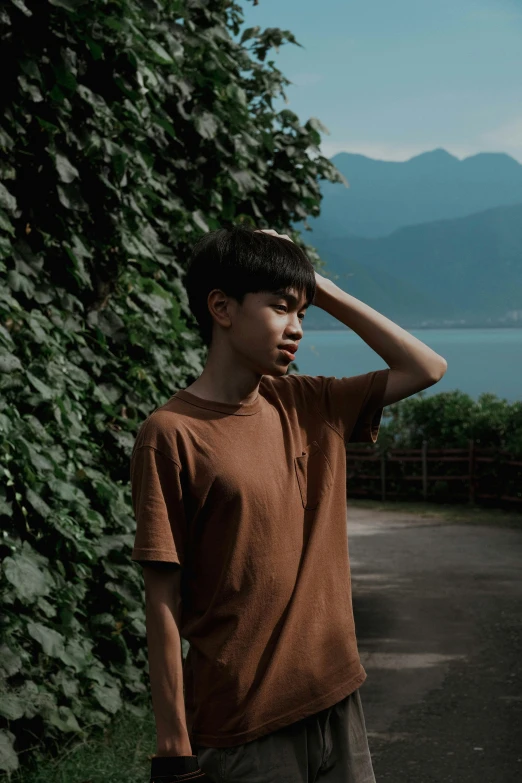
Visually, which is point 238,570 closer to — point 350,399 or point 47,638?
point 350,399

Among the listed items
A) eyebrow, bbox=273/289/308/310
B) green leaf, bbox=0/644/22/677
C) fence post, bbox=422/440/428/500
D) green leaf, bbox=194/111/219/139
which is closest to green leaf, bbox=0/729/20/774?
green leaf, bbox=0/644/22/677

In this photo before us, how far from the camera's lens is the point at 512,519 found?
18516 mm

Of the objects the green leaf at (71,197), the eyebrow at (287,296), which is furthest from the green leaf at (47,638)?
the eyebrow at (287,296)

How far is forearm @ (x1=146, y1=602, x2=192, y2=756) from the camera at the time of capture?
6.97ft

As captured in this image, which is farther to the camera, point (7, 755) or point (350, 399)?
point (7, 755)

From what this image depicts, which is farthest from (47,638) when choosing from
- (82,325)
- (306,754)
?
(306,754)

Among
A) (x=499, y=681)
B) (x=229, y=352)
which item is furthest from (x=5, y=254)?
(x=499, y=681)

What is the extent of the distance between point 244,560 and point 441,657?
624 cm

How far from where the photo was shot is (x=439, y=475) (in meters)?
21.9

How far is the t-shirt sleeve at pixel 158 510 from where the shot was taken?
7.17 feet

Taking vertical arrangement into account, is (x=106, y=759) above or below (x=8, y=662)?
below

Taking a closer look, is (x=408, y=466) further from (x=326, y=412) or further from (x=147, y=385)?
(x=326, y=412)

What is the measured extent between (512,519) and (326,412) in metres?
16.7

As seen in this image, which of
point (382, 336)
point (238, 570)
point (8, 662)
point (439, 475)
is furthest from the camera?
point (439, 475)
